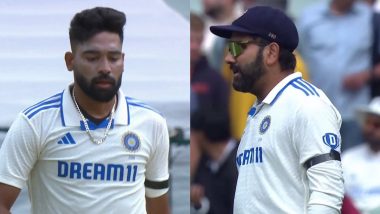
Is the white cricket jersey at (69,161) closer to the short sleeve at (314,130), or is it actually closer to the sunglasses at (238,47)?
the sunglasses at (238,47)

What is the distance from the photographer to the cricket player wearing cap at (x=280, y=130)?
4594mm

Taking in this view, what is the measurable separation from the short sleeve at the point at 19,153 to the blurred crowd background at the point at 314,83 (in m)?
1.93

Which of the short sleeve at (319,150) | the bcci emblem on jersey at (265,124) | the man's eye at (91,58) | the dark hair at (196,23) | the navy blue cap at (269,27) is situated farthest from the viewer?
the dark hair at (196,23)

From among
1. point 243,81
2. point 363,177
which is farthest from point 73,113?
point 363,177

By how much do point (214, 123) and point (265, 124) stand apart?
248cm

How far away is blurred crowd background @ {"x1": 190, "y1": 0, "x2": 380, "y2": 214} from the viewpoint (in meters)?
7.19

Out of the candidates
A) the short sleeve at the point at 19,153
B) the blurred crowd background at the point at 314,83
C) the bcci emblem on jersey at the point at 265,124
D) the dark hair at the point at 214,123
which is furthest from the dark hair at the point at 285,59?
the dark hair at the point at 214,123

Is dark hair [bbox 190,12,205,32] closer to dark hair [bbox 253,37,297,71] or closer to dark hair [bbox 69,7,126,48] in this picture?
dark hair [bbox 69,7,126,48]

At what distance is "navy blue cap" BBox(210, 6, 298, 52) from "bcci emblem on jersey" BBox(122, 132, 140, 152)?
0.62 metres

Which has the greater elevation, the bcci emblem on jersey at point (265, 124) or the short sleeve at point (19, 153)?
the bcci emblem on jersey at point (265, 124)

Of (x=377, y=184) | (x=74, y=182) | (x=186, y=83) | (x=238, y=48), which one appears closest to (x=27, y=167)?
(x=74, y=182)

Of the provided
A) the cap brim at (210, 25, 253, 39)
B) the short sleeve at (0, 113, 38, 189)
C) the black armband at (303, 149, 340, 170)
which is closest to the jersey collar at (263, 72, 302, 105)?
the cap brim at (210, 25, 253, 39)

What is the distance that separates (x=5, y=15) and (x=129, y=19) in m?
0.61

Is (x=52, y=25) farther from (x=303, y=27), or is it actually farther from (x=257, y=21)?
(x=303, y=27)
